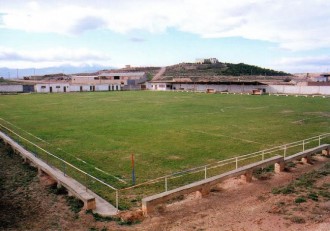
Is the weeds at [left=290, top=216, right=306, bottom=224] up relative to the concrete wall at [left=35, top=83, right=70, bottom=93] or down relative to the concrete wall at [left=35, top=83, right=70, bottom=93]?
down

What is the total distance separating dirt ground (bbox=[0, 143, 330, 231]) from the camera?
10.8 m

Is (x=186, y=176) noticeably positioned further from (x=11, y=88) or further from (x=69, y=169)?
(x=11, y=88)

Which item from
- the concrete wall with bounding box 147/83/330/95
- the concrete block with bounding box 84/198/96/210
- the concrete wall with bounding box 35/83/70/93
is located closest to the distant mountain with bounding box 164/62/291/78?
the concrete wall with bounding box 147/83/330/95

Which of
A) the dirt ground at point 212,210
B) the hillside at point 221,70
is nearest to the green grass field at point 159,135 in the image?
the dirt ground at point 212,210

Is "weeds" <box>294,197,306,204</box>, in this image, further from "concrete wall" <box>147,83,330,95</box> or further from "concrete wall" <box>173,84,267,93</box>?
"concrete wall" <box>173,84,267,93</box>

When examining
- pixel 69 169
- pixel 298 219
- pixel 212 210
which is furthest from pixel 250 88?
pixel 298 219

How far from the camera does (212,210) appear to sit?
1207 centimetres

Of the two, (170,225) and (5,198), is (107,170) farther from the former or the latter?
(170,225)

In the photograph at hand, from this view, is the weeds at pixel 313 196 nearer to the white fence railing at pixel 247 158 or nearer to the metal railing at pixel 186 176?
the metal railing at pixel 186 176

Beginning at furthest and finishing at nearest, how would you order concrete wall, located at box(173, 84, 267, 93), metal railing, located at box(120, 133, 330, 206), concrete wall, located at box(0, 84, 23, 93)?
concrete wall, located at box(0, 84, 23, 93)
concrete wall, located at box(173, 84, 267, 93)
metal railing, located at box(120, 133, 330, 206)

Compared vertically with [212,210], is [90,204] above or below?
above

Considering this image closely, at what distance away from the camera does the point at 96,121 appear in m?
34.4

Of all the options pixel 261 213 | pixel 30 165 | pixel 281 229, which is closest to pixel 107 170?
pixel 30 165

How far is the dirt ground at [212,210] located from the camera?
35.3 feet
